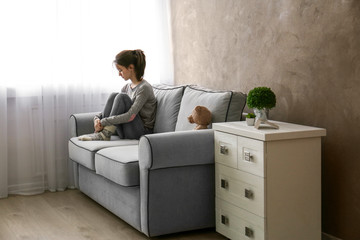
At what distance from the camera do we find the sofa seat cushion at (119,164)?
10.8 ft

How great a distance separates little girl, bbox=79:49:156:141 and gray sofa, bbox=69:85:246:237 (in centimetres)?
36

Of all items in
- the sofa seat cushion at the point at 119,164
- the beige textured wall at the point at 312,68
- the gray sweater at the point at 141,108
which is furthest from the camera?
the gray sweater at the point at 141,108

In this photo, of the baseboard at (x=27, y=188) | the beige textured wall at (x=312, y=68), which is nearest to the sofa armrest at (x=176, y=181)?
the beige textured wall at (x=312, y=68)

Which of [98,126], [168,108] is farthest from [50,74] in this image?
[168,108]

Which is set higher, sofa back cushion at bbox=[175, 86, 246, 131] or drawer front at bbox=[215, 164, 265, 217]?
sofa back cushion at bbox=[175, 86, 246, 131]

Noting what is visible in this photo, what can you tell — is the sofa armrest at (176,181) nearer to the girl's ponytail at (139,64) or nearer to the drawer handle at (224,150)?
the drawer handle at (224,150)

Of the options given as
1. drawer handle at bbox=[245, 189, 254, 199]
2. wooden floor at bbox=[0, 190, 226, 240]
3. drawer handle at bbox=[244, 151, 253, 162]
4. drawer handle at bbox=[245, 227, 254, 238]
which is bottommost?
wooden floor at bbox=[0, 190, 226, 240]

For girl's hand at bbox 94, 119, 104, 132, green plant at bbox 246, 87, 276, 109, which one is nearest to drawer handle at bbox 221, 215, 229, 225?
green plant at bbox 246, 87, 276, 109

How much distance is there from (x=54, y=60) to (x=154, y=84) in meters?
0.83

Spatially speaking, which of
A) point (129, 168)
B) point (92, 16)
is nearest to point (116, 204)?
point (129, 168)

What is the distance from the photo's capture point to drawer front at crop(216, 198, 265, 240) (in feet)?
9.57

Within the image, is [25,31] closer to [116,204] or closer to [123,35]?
[123,35]

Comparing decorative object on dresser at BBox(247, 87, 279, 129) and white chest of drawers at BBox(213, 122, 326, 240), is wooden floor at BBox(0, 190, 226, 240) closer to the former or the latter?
white chest of drawers at BBox(213, 122, 326, 240)

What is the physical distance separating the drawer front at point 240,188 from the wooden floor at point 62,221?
318 millimetres
